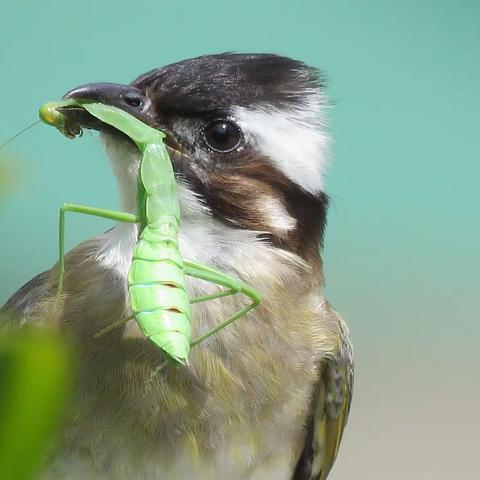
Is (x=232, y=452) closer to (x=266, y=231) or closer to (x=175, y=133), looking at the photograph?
(x=266, y=231)

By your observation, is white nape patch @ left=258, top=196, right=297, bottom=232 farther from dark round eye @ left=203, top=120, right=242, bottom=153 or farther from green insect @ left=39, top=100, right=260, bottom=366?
green insect @ left=39, top=100, right=260, bottom=366

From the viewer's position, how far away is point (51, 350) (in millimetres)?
197

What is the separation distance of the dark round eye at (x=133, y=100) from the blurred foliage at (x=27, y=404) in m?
0.94

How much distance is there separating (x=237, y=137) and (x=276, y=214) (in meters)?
0.14

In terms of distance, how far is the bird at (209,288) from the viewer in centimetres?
115

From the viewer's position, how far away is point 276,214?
1.24 m

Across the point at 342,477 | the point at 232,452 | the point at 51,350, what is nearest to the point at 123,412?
the point at 232,452

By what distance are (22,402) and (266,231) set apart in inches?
41.4

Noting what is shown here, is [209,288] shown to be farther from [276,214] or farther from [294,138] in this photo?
[294,138]

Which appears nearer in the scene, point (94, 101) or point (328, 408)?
point (94, 101)

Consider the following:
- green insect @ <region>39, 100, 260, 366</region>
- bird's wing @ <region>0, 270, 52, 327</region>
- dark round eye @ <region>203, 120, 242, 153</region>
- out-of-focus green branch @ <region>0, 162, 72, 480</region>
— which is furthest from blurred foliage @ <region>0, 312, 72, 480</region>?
bird's wing @ <region>0, 270, 52, 327</region>

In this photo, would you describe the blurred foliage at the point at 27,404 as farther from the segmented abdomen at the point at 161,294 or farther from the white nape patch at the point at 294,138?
the white nape patch at the point at 294,138

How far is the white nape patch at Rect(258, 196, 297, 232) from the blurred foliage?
103cm

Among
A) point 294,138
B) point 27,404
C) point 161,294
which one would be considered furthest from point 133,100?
point 27,404
